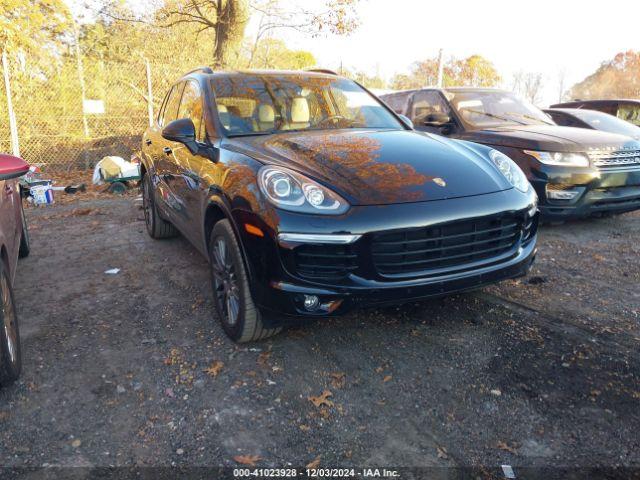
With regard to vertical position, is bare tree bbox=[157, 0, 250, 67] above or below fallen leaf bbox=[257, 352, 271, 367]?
above

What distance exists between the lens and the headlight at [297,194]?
265 cm

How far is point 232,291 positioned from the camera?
123 inches

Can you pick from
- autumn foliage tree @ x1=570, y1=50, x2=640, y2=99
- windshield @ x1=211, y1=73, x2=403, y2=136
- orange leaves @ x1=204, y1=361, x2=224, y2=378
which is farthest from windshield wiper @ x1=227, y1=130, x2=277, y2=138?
autumn foliage tree @ x1=570, y1=50, x2=640, y2=99

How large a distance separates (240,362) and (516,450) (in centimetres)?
155

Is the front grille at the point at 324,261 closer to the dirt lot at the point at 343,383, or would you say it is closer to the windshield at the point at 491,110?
the dirt lot at the point at 343,383

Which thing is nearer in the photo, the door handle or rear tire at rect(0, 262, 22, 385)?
rear tire at rect(0, 262, 22, 385)

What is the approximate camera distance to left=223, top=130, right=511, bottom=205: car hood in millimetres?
2754

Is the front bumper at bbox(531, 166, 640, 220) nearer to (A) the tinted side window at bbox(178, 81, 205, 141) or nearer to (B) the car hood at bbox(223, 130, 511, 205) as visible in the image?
(B) the car hood at bbox(223, 130, 511, 205)

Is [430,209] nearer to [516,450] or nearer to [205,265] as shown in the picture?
[516,450]

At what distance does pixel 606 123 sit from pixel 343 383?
7.78 meters

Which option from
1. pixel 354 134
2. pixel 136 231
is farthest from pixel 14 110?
pixel 354 134

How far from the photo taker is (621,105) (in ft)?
36.7

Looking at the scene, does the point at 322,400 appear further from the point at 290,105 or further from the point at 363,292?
the point at 290,105

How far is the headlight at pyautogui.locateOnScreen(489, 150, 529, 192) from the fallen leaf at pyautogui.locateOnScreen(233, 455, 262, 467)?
2201mm
